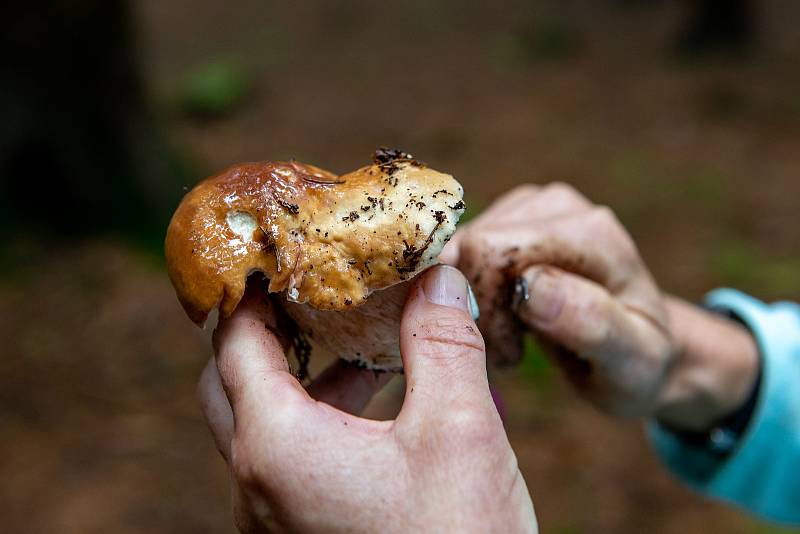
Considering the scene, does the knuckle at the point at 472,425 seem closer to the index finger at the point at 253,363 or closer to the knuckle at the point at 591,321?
the index finger at the point at 253,363

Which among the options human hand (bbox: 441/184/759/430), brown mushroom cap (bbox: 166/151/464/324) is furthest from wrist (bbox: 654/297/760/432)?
brown mushroom cap (bbox: 166/151/464/324)

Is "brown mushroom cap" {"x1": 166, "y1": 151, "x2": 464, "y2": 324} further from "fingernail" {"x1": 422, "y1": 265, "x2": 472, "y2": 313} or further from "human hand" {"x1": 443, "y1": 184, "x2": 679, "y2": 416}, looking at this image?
"human hand" {"x1": 443, "y1": 184, "x2": 679, "y2": 416}

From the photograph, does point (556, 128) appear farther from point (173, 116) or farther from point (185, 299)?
point (185, 299)

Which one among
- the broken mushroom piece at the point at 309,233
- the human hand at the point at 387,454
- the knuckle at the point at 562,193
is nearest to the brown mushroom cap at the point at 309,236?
the broken mushroom piece at the point at 309,233

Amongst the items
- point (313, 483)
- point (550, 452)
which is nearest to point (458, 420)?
point (313, 483)

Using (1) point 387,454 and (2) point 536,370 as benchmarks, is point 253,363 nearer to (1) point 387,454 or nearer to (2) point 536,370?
(1) point 387,454

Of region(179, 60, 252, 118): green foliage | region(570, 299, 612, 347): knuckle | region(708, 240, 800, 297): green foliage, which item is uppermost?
region(570, 299, 612, 347): knuckle
